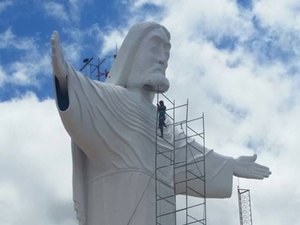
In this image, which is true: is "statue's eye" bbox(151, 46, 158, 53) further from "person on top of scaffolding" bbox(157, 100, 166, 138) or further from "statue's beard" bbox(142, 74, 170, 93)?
"person on top of scaffolding" bbox(157, 100, 166, 138)

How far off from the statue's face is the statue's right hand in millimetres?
1772

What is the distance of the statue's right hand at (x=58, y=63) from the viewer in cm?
1208

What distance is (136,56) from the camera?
1432 centimetres

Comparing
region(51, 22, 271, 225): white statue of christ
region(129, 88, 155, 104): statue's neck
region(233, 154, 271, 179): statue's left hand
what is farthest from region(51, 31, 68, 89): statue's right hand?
region(233, 154, 271, 179): statue's left hand

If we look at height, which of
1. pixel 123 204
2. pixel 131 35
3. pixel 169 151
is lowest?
pixel 123 204

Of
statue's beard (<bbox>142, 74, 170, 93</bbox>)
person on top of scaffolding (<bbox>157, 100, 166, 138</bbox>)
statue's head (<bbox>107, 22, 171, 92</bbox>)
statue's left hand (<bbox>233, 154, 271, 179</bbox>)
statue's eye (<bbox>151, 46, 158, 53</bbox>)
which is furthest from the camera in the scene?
statue's left hand (<bbox>233, 154, 271, 179</bbox>)

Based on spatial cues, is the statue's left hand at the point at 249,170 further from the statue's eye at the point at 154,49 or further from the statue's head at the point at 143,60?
the statue's eye at the point at 154,49

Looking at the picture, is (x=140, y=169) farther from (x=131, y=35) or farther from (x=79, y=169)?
(x=131, y=35)

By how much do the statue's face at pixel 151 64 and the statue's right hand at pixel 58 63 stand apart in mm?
1772

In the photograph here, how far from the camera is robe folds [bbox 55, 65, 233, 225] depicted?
12922mm

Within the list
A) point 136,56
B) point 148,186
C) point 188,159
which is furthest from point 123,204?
point 136,56

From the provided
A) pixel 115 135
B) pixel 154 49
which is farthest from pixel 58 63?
pixel 154 49

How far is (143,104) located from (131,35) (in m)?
1.31

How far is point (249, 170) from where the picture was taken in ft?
48.2
